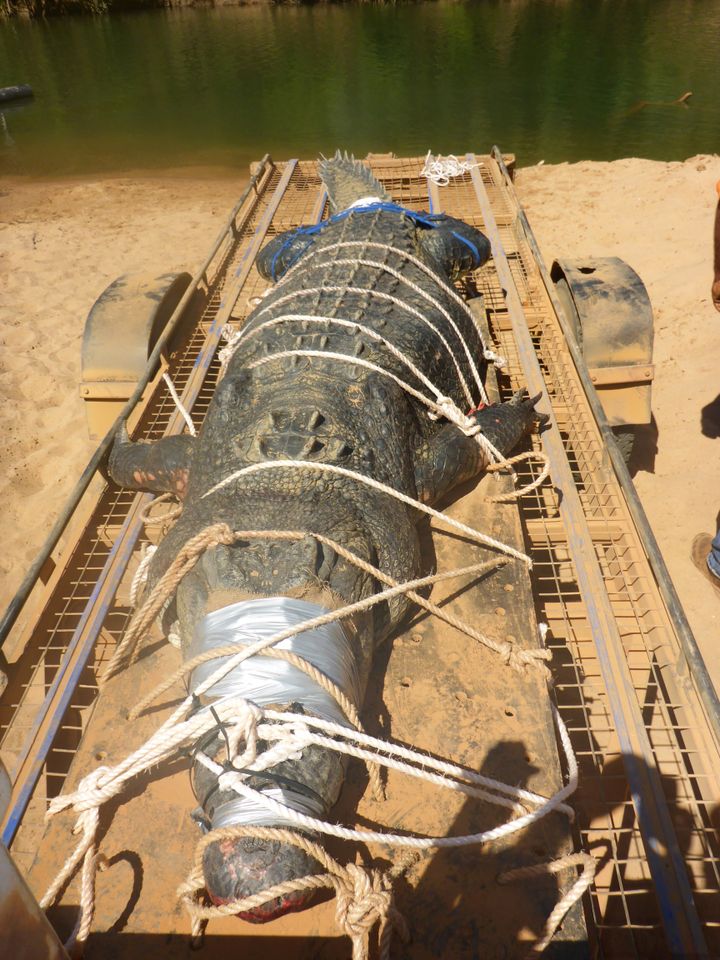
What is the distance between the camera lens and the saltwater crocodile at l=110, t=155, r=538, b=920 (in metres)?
1.81

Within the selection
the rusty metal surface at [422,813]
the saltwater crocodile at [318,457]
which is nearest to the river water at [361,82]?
the saltwater crocodile at [318,457]

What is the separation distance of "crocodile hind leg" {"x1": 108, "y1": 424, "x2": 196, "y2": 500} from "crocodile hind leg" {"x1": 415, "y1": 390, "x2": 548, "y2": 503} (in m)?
1.17

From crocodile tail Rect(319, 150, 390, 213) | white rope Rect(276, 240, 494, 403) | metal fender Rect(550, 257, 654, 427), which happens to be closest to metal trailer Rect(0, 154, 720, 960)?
metal fender Rect(550, 257, 654, 427)

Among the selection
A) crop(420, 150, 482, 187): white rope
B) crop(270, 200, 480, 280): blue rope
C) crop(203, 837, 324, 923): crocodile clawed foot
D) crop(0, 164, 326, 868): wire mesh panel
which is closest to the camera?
crop(203, 837, 324, 923): crocodile clawed foot

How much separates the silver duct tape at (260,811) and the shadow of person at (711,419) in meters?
4.96

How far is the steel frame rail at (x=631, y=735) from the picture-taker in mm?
1787

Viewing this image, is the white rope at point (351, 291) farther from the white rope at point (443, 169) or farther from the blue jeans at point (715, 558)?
the white rope at point (443, 169)

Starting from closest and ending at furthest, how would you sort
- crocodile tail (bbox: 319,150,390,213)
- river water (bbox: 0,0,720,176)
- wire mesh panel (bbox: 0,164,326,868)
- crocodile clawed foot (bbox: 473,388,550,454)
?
wire mesh panel (bbox: 0,164,326,868)
crocodile clawed foot (bbox: 473,388,550,454)
crocodile tail (bbox: 319,150,390,213)
river water (bbox: 0,0,720,176)

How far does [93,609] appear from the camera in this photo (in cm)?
270

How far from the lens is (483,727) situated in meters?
2.33

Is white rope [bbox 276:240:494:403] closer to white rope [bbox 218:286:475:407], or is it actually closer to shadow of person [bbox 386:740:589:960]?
white rope [bbox 218:286:475:407]

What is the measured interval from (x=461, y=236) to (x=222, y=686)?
163 inches

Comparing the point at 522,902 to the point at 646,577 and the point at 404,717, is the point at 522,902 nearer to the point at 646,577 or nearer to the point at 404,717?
the point at 404,717

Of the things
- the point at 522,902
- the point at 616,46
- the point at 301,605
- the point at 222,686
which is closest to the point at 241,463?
the point at 301,605
